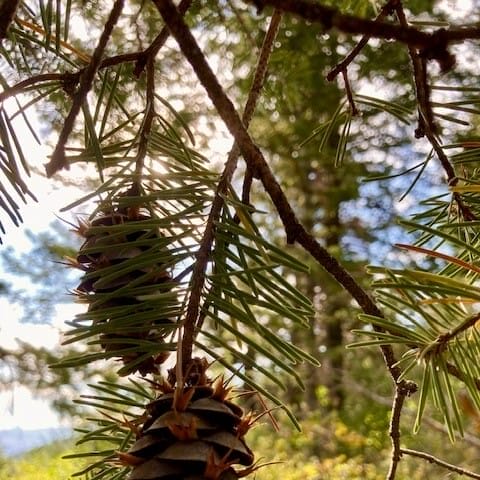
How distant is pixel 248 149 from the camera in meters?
0.24

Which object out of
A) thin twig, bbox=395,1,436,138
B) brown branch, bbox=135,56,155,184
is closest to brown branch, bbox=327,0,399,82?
thin twig, bbox=395,1,436,138

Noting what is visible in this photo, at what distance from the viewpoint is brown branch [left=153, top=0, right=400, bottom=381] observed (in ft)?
0.72

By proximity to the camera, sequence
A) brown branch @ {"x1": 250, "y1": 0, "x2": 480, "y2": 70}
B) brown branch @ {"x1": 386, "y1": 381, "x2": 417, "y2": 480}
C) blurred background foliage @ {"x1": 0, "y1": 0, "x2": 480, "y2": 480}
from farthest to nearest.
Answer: blurred background foliage @ {"x1": 0, "y1": 0, "x2": 480, "y2": 480}
brown branch @ {"x1": 386, "y1": 381, "x2": 417, "y2": 480}
brown branch @ {"x1": 250, "y1": 0, "x2": 480, "y2": 70}

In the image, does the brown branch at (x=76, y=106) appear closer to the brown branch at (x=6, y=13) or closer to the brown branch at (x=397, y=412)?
the brown branch at (x=6, y=13)

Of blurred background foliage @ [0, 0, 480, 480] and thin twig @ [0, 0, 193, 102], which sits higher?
blurred background foliage @ [0, 0, 480, 480]

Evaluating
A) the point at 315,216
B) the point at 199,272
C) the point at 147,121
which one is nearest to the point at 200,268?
the point at 199,272

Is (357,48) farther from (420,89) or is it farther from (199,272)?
(199,272)

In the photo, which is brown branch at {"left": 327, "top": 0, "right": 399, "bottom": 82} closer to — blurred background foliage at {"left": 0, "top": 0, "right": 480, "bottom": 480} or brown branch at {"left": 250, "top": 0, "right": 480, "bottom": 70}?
blurred background foliage at {"left": 0, "top": 0, "right": 480, "bottom": 480}

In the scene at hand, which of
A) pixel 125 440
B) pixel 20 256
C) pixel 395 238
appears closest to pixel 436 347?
pixel 125 440

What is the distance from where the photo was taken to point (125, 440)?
28cm

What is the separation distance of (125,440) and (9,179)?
116mm

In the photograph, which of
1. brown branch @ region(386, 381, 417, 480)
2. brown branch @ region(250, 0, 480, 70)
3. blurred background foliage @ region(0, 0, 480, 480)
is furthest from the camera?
blurred background foliage @ region(0, 0, 480, 480)

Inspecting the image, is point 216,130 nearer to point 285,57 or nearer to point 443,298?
point 285,57

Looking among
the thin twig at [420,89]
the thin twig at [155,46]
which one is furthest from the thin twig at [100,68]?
the thin twig at [420,89]
